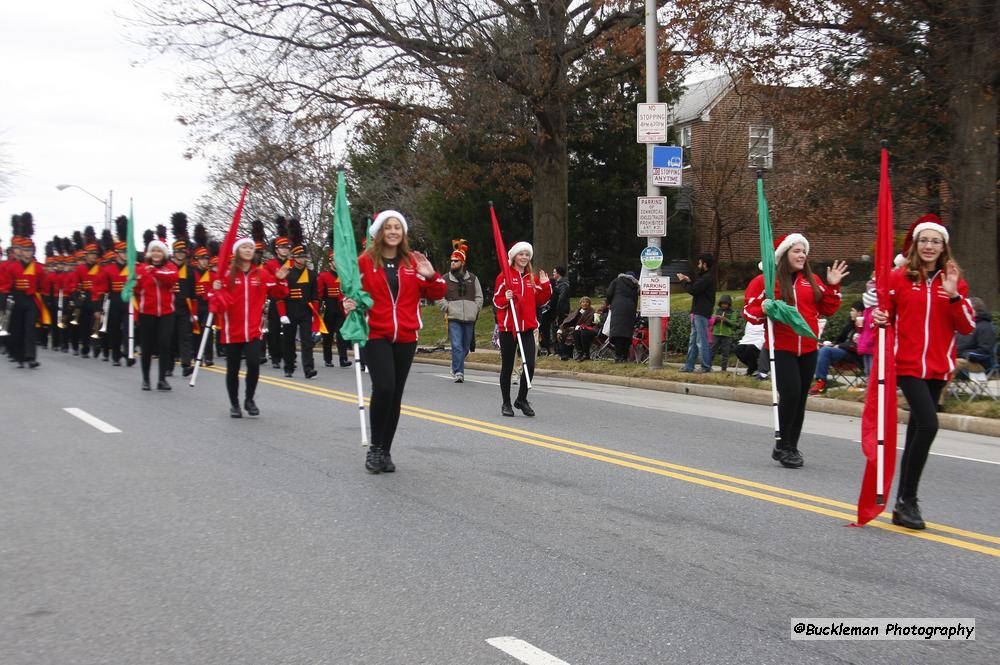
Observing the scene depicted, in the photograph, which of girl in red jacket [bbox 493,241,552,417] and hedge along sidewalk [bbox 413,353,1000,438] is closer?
hedge along sidewalk [bbox 413,353,1000,438]

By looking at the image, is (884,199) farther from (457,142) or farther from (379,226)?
(457,142)

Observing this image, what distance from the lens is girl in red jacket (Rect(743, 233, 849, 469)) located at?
8469mm

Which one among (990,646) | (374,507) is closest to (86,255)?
(374,507)

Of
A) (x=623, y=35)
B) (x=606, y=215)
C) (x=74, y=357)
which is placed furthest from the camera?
(x=606, y=215)

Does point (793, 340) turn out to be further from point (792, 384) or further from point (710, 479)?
point (710, 479)

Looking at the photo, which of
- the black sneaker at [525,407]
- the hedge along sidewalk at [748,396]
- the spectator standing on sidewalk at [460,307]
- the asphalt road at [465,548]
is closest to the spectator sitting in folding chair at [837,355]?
the hedge along sidewalk at [748,396]

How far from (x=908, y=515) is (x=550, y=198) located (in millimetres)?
18966

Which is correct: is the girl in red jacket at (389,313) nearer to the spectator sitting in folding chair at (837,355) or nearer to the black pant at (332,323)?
the spectator sitting in folding chair at (837,355)

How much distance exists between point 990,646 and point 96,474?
20.7ft

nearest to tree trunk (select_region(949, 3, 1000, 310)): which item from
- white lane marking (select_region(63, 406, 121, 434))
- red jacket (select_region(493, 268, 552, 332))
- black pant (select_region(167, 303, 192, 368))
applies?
red jacket (select_region(493, 268, 552, 332))

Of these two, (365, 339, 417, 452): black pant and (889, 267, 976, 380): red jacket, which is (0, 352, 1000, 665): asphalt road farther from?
(889, 267, 976, 380): red jacket

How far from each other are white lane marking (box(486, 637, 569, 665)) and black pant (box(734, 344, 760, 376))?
39.6ft

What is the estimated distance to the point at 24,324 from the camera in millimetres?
18984

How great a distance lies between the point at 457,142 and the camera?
24078 millimetres
